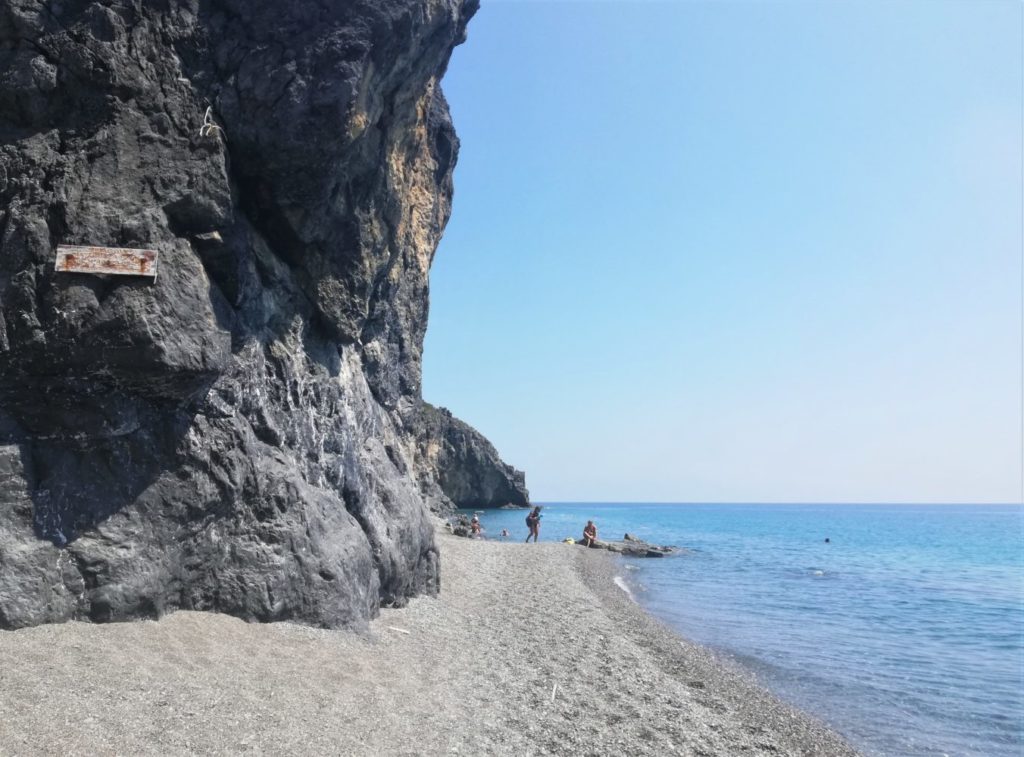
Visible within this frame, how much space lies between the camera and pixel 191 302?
32.0 ft

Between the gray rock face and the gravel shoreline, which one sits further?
the gray rock face

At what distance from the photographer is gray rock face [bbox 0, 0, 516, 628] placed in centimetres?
886

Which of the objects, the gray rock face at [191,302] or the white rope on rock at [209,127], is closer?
the gray rock face at [191,302]

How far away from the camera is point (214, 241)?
10453mm

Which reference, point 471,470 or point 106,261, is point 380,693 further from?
point 471,470

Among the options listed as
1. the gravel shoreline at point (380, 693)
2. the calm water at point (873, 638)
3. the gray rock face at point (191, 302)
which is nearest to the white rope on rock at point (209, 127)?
the gray rock face at point (191, 302)

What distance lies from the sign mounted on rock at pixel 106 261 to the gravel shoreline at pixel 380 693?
4759 millimetres

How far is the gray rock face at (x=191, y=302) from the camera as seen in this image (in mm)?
8859

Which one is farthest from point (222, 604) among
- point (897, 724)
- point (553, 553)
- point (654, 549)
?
point (654, 549)

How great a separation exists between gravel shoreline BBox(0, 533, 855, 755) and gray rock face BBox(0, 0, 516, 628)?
2.94 ft

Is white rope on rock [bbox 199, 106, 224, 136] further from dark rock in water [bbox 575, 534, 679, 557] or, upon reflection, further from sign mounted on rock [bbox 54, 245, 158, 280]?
dark rock in water [bbox 575, 534, 679, 557]

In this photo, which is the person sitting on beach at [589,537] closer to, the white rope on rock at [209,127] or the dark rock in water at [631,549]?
the dark rock in water at [631,549]

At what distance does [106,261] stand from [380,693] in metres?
7.26

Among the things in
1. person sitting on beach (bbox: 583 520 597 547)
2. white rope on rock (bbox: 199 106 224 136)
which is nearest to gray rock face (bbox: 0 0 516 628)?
white rope on rock (bbox: 199 106 224 136)
